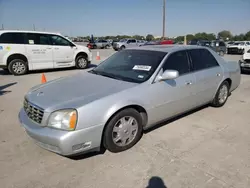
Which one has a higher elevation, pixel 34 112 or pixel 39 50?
pixel 39 50

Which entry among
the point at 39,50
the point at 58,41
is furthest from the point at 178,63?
the point at 58,41

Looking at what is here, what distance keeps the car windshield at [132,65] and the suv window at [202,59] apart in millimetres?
789

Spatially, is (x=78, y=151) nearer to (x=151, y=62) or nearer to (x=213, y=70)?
(x=151, y=62)

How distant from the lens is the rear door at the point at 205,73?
3.92 metres

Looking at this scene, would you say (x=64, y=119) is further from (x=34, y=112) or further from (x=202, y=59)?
(x=202, y=59)

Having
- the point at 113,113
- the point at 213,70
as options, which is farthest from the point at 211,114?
the point at 113,113

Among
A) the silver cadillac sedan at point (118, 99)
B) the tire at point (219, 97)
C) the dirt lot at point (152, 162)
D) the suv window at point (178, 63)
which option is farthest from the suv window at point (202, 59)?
the dirt lot at point (152, 162)

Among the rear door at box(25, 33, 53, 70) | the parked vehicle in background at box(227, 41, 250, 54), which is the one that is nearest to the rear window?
the rear door at box(25, 33, 53, 70)

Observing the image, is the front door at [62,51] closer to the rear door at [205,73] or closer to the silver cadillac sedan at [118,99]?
the silver cadillac sedan at [118,99]

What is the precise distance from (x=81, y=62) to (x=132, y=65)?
290 inches

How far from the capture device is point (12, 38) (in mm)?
8594

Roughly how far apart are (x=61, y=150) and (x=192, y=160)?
172cm

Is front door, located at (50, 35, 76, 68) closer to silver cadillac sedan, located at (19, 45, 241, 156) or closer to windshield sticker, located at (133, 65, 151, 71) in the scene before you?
silver cadillac sedan, located at (19, 45, 241, 156)

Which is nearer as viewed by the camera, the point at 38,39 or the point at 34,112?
the point at 34,112
